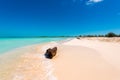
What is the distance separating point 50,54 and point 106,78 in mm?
4501

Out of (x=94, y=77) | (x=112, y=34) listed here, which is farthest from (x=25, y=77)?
(x=112, y=34)

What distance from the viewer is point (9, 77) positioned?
4.06 metres

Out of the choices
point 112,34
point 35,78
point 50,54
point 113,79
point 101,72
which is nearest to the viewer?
point 113,79

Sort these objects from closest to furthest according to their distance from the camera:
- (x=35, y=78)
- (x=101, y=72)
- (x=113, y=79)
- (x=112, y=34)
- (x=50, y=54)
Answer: (x=113, y=79), (x=35, y=78), (x=101, y=72), (x=50, y=54), (x=112, y=34)

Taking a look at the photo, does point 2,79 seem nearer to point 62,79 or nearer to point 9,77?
point 9,77

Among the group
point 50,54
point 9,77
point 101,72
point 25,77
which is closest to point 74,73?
point 101,72

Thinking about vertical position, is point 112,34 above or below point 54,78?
above

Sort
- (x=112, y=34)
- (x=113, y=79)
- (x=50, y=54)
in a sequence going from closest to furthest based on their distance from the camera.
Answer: (x=113, y=79) < (x=50, y=54) < (x=112, y=34)

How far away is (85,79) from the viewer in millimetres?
3756

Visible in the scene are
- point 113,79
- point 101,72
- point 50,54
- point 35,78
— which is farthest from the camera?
point 50,54

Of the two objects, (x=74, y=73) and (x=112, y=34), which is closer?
(x=74, y=73)

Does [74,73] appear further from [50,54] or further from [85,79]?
[50,54]

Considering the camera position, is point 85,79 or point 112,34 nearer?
point 85,79

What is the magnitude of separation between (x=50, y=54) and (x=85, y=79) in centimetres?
425
